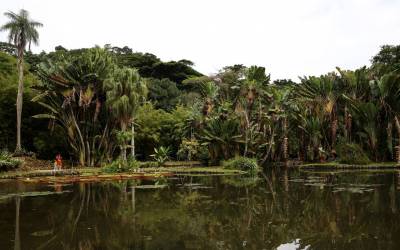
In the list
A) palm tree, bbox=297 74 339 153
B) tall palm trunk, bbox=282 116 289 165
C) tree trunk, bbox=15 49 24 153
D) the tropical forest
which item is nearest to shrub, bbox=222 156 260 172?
the tropical forest

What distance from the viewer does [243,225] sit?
11.5 metres

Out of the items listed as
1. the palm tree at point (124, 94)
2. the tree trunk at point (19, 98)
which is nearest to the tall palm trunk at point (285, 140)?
the palm tree at point (124, 94)

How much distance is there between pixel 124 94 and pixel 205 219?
2365 centimetres

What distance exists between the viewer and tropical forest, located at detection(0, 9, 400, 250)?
12141mm

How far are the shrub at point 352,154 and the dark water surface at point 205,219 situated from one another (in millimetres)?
17560

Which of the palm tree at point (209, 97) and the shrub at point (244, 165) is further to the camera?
the palm tree at point (209, 97)

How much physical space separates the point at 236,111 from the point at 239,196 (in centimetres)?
2016

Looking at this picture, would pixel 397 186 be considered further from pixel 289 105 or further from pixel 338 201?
pixel 289 105

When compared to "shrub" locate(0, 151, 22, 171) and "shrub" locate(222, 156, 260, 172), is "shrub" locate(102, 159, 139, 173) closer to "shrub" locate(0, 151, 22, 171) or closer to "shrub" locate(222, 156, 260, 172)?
"shrub" locate(0, 151, 22, 171)

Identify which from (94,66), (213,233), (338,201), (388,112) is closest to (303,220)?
(213,233)

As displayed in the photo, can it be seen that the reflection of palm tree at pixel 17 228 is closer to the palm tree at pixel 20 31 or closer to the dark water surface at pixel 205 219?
the dark water surface at pixel 205 219

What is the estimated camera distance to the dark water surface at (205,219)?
9625mm

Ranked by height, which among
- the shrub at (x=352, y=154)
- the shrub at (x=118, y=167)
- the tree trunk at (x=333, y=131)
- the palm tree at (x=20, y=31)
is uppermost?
the palm tree at (x=20, y=31)

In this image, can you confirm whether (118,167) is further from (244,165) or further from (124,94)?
(244,165)
